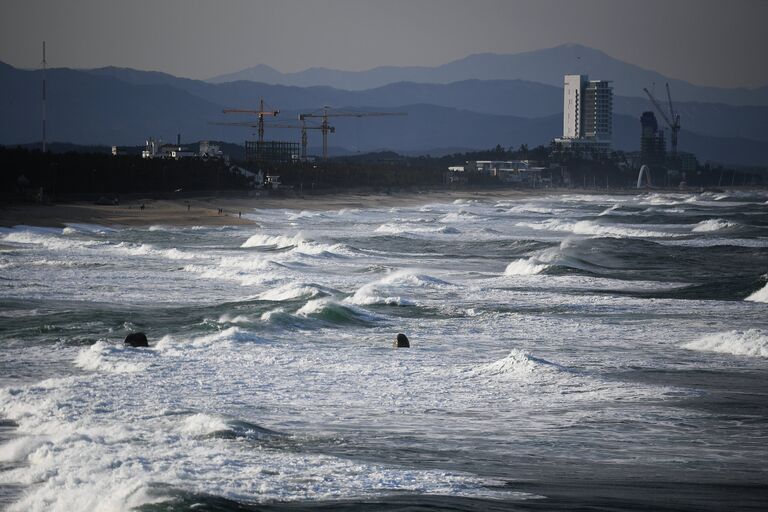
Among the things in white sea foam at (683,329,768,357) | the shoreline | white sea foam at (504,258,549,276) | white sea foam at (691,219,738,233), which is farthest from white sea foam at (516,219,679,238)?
white sea foam at (683,329,768,357)

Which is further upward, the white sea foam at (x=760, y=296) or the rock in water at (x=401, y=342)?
the white sea foam at (x=760, y=296)

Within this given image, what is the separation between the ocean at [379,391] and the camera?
15.2m

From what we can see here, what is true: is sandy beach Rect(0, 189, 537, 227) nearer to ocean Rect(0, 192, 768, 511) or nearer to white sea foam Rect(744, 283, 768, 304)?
ocean Rect(0, 192, 768, 511)

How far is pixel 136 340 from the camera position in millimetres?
27016

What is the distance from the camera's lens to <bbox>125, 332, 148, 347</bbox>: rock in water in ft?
88.4

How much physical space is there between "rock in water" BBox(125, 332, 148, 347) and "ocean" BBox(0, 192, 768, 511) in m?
0.28

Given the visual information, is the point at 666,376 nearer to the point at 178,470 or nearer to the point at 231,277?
the point at 178,470

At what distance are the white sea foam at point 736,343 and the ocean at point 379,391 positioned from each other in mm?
68

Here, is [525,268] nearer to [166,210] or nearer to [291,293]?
[291,293]

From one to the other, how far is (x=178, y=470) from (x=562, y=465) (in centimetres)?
550

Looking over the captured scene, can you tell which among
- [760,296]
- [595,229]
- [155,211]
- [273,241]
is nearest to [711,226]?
[595,229]

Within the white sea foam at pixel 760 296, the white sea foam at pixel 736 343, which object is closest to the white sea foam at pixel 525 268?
the white sea foam at pixel 760 296

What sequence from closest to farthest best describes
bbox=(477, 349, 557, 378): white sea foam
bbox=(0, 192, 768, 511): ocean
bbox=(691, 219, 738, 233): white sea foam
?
bbox=(0, 192, 768, 511): ocean < bbox=(477, 349, 557, 378): white sea foam < bbox=(691, 219, 738, 233): white sea foam

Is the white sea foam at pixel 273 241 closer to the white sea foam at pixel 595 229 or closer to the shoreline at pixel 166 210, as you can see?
the shoreline at pixel 166 210
